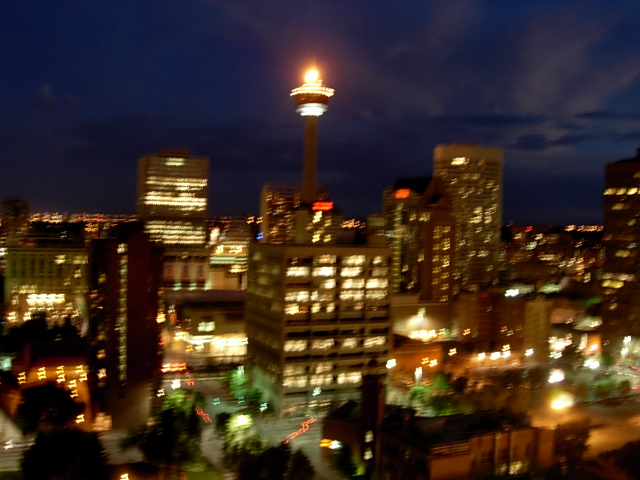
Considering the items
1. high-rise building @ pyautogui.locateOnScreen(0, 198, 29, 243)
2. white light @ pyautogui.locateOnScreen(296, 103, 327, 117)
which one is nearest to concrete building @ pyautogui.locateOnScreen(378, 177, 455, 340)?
white light @ pyautogui.locateOnScreen(296, 103, 327, 117)

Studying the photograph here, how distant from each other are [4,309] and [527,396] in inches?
885

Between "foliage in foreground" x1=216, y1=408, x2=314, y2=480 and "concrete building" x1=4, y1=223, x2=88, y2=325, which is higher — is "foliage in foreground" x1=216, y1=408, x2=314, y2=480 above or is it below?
below

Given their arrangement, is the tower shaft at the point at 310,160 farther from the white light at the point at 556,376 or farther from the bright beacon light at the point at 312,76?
the white light at the point at 556,376

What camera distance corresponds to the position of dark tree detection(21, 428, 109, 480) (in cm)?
947

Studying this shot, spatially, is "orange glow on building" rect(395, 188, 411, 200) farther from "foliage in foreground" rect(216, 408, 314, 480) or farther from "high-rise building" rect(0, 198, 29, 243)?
"foliage in foreground" rect(216, 408, 314, 480)

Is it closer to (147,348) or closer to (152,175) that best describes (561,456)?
(147,348)

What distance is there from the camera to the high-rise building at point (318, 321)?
1516 centimetres

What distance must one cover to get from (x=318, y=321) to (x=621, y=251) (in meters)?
13.2

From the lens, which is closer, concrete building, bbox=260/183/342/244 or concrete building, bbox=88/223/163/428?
concrete building, bbox=88/223/163/428

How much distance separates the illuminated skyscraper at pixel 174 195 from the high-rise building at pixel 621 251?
25.8 meters

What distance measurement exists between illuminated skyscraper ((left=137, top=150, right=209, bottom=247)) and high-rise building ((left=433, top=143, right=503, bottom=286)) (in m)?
16.8

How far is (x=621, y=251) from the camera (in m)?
23.2

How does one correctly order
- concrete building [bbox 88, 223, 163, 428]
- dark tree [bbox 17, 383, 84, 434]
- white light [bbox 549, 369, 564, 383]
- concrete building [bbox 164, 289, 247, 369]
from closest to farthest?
dark tree [bbox 17, 383, 84, 434], concrete building [bbox 88, 223, 163, 428], white light [bbox 549, 369, 564, 383], concrete building [bbox 164, 289, 247, 369]

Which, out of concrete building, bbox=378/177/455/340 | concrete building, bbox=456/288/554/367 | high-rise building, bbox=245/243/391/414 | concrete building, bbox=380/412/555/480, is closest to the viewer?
concrete building, bbox=380/412/555/480
